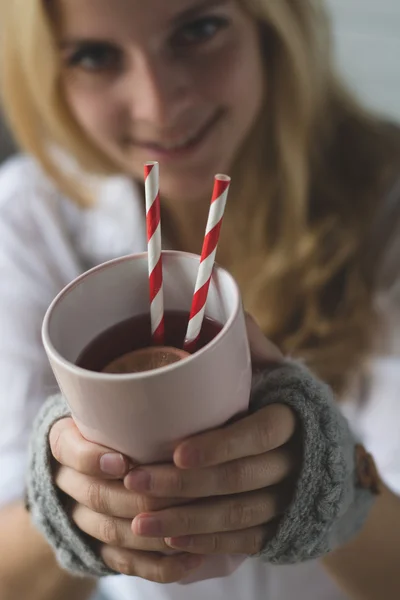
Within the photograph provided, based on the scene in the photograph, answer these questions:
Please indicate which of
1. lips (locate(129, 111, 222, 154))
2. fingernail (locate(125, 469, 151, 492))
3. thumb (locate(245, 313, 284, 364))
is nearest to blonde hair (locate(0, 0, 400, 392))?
lips (locate(129, 111, 222, 154))

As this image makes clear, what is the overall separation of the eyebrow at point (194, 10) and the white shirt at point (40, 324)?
32 centimetres

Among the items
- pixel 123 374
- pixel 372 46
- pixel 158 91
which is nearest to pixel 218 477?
pixel 123 374

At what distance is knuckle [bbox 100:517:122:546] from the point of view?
0.39 metres

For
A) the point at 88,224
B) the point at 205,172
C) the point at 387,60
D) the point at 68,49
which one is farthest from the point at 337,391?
the point at 387,60

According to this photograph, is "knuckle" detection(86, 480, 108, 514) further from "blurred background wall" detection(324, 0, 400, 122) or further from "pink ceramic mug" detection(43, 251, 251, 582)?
"blurred background wall" detection(324, 0, 400, 122)

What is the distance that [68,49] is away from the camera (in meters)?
0.71

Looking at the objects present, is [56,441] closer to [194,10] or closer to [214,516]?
[214,516]

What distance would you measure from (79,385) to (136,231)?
61cm

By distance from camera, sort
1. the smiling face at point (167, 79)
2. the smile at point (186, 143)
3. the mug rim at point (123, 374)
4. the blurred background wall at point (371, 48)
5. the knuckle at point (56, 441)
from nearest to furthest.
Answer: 1. the mug rim at point (123, 374)
2. the knuckle at point (56, 441)
3. the smiling face at point (167, 79)
4. the smile at point (186, 143)
5. the blurred background wall at point (371, 48)

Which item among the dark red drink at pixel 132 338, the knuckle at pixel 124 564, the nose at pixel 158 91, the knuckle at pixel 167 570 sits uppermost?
the nose at pixel 158 91

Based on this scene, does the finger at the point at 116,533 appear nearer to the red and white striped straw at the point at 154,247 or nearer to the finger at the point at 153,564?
the finger at the point at 153,564

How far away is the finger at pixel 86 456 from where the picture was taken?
0.34m

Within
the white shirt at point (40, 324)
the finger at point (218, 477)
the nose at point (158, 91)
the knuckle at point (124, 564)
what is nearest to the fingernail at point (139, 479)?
the finger at point (218, 477)

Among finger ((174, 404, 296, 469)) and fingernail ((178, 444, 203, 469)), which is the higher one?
fingernail ((178, 444, 203, 469))
